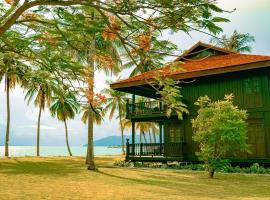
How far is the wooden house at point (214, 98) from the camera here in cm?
2161

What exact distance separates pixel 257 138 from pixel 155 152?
22.8 feet

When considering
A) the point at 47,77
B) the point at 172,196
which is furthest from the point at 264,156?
the point at 47,77

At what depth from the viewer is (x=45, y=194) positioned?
1140 cm

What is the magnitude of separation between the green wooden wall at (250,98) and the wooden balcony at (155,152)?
2.26 feet

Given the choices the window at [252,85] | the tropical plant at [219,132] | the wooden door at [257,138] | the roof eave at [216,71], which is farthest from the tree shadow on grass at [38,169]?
the window at [252,85]

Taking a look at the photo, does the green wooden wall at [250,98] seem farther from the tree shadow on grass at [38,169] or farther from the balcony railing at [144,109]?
the tree shadow on grass at [38,169]

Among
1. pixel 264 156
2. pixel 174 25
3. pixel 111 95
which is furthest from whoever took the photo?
pixel 111 95

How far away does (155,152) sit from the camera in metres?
25.3

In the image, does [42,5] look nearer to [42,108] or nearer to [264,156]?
[264,156]

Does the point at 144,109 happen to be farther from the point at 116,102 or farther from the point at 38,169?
the point at 116,102

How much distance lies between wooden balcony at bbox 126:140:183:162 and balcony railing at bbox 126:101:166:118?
2.18 metres

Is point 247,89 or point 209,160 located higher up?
point 247,89

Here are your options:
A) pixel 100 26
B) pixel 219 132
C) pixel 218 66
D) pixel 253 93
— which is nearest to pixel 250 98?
pixel 253 93

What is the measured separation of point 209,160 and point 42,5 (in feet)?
41.3
